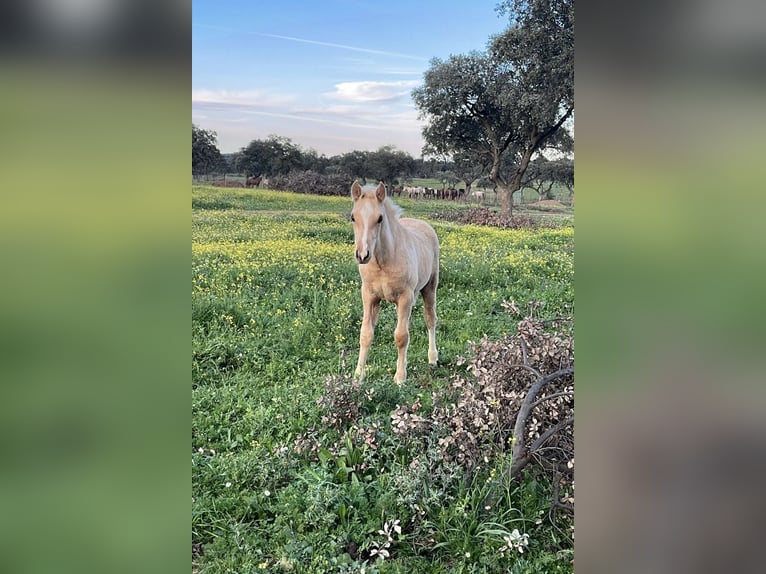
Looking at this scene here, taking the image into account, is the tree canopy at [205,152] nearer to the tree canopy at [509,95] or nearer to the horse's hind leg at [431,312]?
the tree canopy at [509,95]

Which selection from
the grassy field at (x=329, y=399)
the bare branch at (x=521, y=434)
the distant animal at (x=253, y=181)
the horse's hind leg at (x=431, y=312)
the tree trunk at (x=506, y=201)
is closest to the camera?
the grassy field at (x=329, y=399)

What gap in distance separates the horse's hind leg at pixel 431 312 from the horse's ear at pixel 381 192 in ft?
1.55

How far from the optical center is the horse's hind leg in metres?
2.61

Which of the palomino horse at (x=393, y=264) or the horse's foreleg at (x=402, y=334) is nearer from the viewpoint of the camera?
the palomino horse at (x=393, y=264)

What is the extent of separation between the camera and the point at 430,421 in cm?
241

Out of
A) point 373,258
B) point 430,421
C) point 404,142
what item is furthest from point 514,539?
point 404,142

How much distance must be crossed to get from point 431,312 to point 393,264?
304 millimetres

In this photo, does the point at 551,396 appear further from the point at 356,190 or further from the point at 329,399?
the point at 356,190

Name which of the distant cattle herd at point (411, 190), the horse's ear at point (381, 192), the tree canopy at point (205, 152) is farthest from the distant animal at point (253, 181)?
the horse's ear at point (381, 192)

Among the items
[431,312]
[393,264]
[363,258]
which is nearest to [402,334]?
[431,312]

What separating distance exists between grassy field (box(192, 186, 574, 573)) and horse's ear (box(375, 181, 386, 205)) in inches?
4.5

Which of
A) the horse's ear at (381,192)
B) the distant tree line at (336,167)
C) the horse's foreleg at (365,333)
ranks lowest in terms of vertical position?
the horse's foreleg at (365,333)

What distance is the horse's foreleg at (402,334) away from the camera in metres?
2.62
